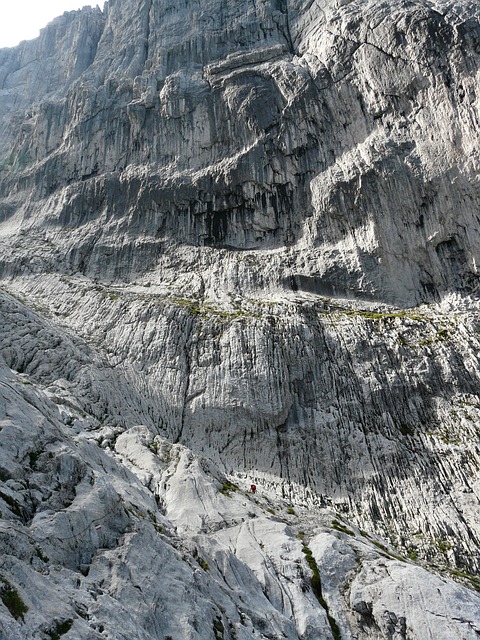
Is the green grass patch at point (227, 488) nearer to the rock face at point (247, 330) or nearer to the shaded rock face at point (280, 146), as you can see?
the rock face at point (247, 330)

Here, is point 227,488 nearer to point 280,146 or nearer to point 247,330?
point 247,330

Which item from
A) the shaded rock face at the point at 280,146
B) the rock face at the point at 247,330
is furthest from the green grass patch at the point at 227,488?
the shaded rock face at the point at 280,146

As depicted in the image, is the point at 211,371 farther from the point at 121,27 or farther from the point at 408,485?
the point at 121,27

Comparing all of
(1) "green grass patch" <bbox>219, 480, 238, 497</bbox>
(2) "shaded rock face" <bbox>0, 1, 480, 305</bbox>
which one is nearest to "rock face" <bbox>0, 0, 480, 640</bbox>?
(2) "shaded rock face" <bbox>0, 1, 480, 305</bbox>

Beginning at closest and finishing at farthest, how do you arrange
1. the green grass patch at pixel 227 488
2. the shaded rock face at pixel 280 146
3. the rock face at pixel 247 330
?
the rock face at pixel 247 330
the green grass patch at pixel 227 488
the shaded rock face at pixel 280 146

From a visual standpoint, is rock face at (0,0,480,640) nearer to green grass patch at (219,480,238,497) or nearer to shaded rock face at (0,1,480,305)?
shaded rock face at (0,1,480,305)

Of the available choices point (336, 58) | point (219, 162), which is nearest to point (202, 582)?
point (219, 162)

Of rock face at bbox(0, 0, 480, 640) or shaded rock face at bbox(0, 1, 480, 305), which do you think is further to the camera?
shaded rock face at bbox(0, 1, 480, 305)

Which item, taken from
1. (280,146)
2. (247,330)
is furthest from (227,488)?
(280,146)
